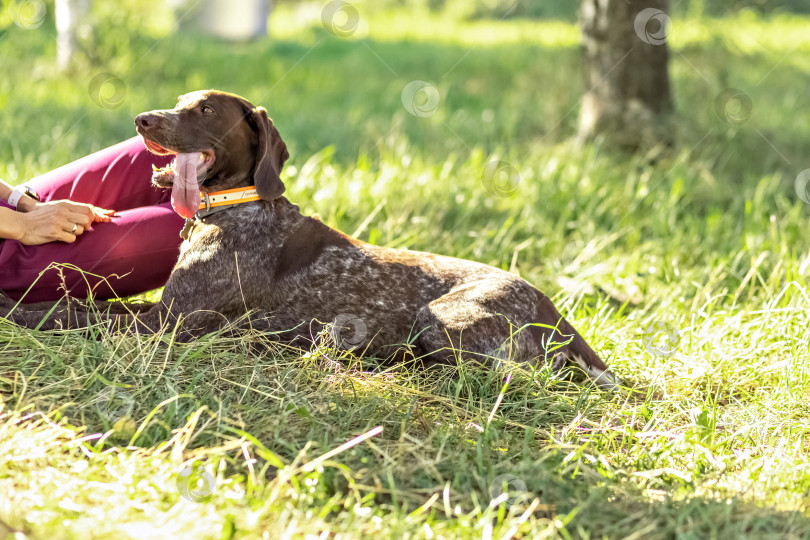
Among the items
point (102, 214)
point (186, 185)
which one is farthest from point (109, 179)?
point (186, 185)

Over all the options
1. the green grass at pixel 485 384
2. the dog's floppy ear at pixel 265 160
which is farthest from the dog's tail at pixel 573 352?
the dog's floppy ear at pixel 265 160

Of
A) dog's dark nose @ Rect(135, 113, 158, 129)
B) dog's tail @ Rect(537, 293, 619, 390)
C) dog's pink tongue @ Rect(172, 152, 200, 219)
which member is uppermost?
dog's dark nose @ Rect(135, 113, 158, 129)

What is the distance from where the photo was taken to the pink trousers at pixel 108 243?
345 cm

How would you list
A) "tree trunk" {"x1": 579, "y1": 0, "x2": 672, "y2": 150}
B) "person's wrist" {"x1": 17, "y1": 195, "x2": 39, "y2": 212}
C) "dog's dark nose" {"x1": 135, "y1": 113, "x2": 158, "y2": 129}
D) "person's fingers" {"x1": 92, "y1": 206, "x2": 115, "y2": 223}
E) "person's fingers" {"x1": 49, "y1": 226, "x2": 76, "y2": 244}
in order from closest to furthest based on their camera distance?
"dog's dark nose" {"x1": 135, "y1": 113, "x2": 158, "y2": 129}
"person's fingers" {"x1": 49, "y1": 226, "x2": 76, "y2": 244}
"person's fingers" {"x1": 92, "y1": 206, "x2": 115, "y2": 223}
"person's wrist" {"x1": 17, "y1": 195, "x2": 39, "y2": 212}
"tree trunk" {"x1": 579, "y1": 0, "x2": 672, "y2": 150}

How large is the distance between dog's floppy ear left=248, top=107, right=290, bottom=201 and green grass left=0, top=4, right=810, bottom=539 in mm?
648

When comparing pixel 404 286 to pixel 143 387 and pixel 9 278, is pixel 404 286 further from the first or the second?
pixel 9 278

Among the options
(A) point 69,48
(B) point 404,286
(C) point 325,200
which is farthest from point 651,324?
(A) point 69,48

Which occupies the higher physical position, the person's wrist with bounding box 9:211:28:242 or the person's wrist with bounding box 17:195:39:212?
the person's wrist with bounding box 17:195:39:212

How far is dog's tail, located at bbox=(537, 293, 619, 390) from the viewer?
3.54m

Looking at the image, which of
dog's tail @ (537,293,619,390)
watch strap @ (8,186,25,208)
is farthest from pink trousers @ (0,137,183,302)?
dog's tail @ (537,293,619,390)

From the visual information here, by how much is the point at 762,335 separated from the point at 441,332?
170 cm

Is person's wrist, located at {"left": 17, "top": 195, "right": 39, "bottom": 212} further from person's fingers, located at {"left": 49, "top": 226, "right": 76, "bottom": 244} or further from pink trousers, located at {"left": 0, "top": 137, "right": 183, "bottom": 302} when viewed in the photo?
person's fingers, located at {"left": 49, "top": 226, "right": 76, "bottom": 244}

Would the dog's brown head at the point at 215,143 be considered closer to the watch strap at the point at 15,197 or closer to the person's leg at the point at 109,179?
the person's leg at the point at 109,179

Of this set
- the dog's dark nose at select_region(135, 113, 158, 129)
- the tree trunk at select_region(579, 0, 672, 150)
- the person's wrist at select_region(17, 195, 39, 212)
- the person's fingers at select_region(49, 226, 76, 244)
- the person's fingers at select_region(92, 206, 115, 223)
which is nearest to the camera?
the dog's dark nose at select_region(135, 113, 158, 129)
